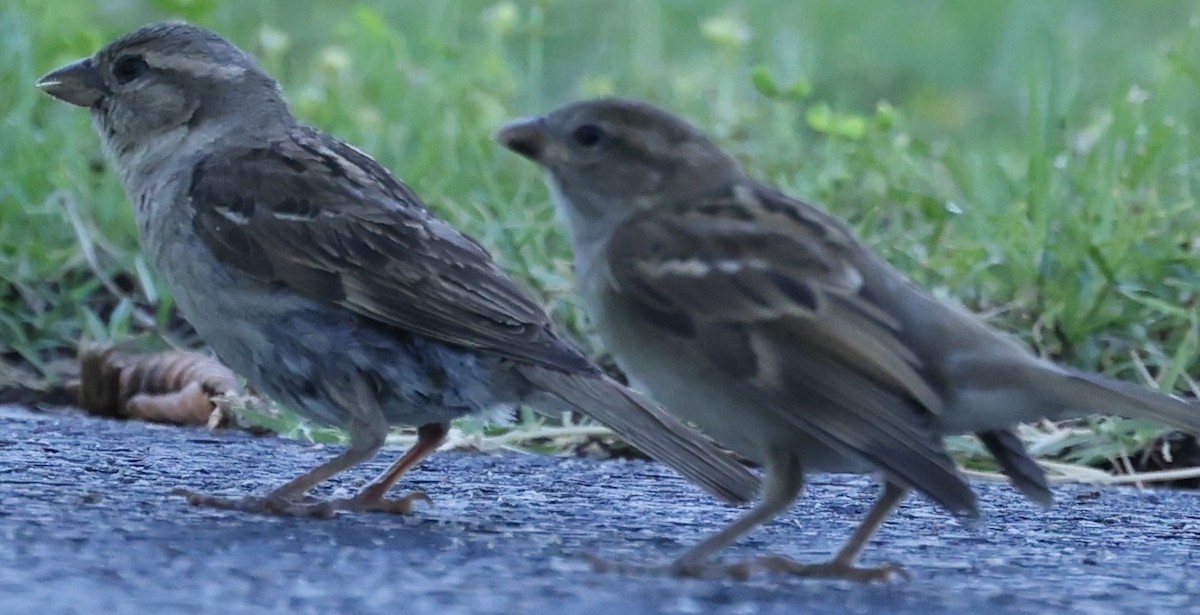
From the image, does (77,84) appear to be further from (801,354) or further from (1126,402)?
(1126,402)

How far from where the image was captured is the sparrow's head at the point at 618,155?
393 cm

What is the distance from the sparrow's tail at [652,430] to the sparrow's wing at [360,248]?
0.08 meters

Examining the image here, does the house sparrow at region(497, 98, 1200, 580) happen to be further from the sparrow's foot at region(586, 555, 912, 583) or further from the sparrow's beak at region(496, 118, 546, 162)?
the sparrow's beak at region(496, 118, 546, 162)

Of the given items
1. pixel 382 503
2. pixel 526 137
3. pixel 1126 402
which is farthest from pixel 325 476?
pixel 1126 402

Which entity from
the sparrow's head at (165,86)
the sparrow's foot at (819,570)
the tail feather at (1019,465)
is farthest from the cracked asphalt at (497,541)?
the sparrow's head at (165,86)

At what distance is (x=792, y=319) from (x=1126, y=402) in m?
0.54

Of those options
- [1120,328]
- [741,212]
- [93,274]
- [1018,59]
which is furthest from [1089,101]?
[741,212]

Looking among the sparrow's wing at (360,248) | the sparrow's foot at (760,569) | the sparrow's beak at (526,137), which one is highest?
the sparrow's beak at (526,137)

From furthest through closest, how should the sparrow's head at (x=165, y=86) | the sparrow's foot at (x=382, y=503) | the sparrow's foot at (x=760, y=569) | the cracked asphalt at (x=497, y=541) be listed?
the sparrow's head at (x=165, y=86), the sparrow's foot at (x=382, y=503), the sparrow's foot at (x=760, y=569), the cracked asphalt at (x=497, y=541)

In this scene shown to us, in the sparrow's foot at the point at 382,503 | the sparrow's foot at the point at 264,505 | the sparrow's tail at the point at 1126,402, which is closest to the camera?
the sparrow's tail at the point at 1126,402

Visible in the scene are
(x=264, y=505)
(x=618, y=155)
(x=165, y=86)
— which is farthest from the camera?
(x=165, y=86)

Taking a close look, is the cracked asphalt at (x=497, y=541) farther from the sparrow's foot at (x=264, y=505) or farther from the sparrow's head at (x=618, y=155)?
the sparrow's head at (x=618, y=155)

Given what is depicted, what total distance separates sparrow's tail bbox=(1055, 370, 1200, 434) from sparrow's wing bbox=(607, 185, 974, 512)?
22 centimetres

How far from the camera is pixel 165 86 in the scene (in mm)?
5043
